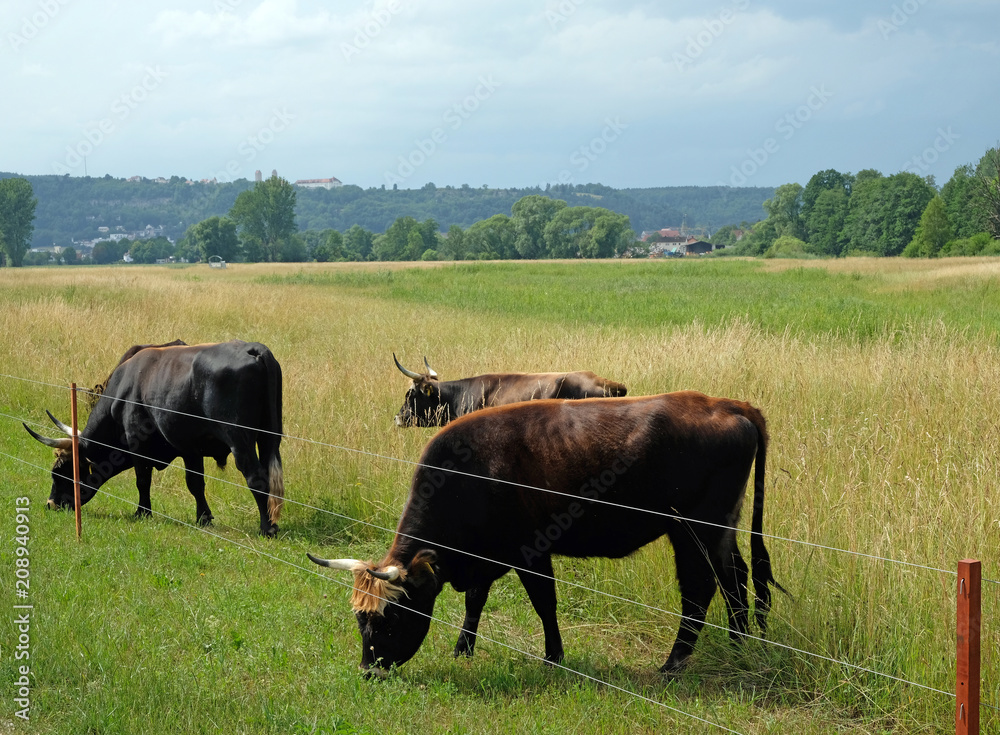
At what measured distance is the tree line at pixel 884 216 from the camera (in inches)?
2682

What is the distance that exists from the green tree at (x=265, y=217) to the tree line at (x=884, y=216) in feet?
194

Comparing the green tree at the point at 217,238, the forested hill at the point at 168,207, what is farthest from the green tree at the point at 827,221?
the forested hill at the point at 168,207

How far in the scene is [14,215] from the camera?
8469 centimetres

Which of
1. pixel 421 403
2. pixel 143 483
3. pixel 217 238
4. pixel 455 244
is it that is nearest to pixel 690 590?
pixel 421 403

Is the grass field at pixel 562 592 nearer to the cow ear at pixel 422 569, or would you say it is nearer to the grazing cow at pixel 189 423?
the grazing cow at pixel 189 423

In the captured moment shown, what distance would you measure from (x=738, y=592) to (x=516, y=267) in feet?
172

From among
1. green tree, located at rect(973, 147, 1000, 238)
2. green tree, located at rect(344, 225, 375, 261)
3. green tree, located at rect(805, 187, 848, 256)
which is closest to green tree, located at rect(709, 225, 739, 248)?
green tree, located at rect(805, 187, 848, 256)

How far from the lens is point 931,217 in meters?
71.1

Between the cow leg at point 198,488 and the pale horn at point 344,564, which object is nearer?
the pale horn at point 344,564

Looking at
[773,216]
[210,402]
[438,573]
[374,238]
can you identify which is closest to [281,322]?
[210,402]

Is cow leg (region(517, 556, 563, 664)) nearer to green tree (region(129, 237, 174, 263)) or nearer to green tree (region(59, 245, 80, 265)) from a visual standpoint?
green tree (region(59, 245, 80, 265))

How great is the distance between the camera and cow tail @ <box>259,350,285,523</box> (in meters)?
7.66

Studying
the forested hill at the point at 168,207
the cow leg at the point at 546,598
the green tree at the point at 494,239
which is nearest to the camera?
the cow leg at the point at 546,598

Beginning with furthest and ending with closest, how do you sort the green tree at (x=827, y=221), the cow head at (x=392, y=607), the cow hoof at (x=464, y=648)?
the green tree at (x=827, y=221)
the cow hoof at (x=464, y=648)
the cow head at (x=392, y=607)
